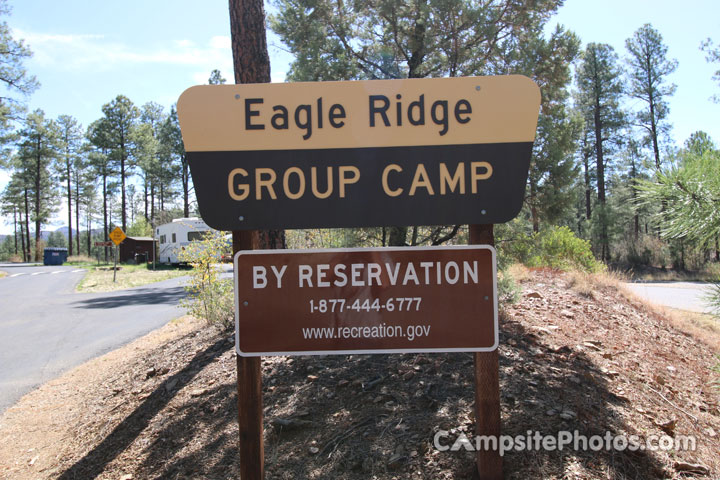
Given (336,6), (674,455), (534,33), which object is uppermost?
(336,6)

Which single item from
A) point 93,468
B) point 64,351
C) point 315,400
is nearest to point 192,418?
point 93,468

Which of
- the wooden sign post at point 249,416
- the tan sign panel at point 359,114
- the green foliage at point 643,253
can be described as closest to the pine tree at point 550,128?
the tan sign panel at point 359,114

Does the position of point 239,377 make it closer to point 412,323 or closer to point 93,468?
point 412,323

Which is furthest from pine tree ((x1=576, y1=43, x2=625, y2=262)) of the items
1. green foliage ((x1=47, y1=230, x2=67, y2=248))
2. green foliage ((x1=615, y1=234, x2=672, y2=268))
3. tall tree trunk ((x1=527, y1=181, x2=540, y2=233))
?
green foliage ((x1=47, y1=230, x2=67, y2=248))

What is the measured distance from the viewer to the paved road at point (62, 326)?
20.9 feet

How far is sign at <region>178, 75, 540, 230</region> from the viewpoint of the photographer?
7.44 feet

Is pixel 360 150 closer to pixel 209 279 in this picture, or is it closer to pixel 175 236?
pixel 209 279

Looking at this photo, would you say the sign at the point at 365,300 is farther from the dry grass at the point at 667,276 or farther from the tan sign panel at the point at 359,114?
the dry grass at the point at 667,276

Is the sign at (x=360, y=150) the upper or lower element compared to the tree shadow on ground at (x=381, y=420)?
upper

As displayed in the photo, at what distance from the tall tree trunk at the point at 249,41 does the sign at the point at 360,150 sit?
6.83 ft

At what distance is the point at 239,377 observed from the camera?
2.28m

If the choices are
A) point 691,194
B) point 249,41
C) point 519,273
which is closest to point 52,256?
point 519,273

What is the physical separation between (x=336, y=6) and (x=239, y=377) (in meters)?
6.10

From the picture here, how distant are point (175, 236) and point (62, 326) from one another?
21.6 m
